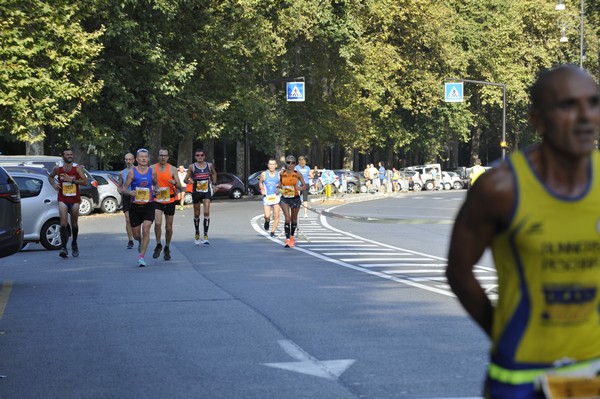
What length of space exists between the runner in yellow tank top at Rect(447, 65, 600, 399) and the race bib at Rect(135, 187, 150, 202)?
50.5 ft

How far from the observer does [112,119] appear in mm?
43812

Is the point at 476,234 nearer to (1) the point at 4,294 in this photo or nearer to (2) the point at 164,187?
(1) the point at 4,294

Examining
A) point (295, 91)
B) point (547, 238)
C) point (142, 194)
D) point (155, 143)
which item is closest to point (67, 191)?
point (142, 194)

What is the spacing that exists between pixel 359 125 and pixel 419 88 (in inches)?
157

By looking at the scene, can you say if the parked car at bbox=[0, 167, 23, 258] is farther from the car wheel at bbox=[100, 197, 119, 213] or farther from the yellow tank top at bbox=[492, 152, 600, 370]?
the car wheel at bbox=[100, 197, 119, 213]

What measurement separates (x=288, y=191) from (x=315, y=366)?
14.8 metres

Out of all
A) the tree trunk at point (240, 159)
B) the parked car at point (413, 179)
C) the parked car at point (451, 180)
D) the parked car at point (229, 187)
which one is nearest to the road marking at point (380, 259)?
the parked car at point (229, 187)

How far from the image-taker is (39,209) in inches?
879

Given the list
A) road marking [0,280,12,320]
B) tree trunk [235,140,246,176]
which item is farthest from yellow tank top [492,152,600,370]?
tree trunk [235,140,246,176]

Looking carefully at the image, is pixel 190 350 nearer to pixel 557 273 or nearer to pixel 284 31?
pixel 557 273

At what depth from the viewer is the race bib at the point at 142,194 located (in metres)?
18.7

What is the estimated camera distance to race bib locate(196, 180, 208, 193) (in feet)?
74.9

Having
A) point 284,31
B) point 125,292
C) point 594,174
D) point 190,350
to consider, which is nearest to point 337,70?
point 284,31

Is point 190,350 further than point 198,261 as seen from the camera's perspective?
No
